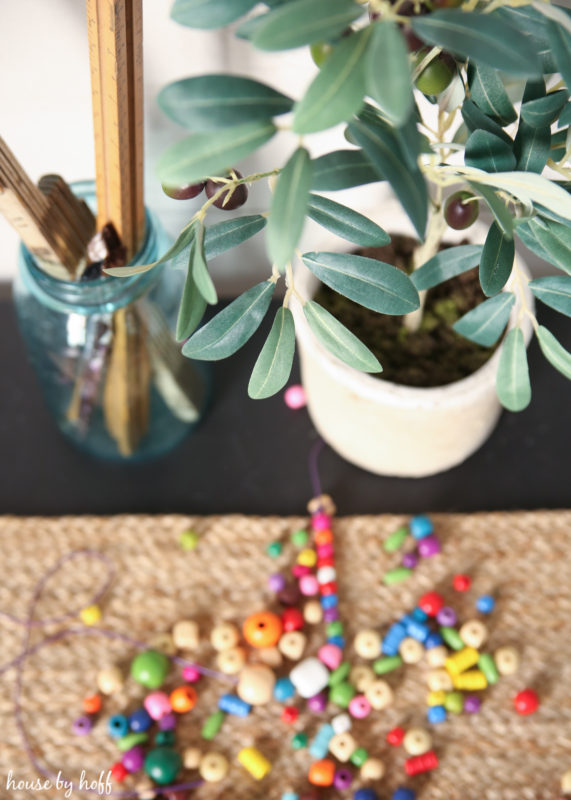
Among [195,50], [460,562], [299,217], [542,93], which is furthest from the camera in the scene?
[460,562]

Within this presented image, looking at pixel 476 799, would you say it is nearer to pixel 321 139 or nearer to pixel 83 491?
pixel 83 491

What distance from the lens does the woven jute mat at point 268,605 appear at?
652 millimetres

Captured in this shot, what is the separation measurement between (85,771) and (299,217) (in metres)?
0.56

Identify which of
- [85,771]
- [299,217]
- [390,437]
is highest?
[299,217]

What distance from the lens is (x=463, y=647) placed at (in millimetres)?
696

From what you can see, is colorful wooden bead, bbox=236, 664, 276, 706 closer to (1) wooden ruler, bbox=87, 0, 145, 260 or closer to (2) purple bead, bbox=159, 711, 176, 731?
(2) purple bead, bbox=159, 711, 176, 731

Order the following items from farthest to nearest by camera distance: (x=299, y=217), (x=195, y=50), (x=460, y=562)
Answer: (x=460, y=562) < (x=195, y=50) < (x=299, y=217)

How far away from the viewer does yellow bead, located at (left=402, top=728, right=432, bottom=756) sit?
2.12ft

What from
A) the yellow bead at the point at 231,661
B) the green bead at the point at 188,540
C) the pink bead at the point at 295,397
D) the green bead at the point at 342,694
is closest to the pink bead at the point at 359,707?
the green bead at the point at 342,694

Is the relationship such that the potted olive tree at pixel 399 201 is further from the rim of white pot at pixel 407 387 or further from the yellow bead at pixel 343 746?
the yellow bead at pixel 343 746

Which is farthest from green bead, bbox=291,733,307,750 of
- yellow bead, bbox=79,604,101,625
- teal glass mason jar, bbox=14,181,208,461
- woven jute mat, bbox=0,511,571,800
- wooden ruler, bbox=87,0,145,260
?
wooden ruler, bbox=87,0,145,260

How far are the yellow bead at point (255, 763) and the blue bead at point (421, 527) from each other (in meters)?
0.25

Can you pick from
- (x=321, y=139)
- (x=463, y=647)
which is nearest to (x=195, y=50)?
(x=321, y=139)

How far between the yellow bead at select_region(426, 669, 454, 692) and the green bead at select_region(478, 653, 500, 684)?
0.03 m
